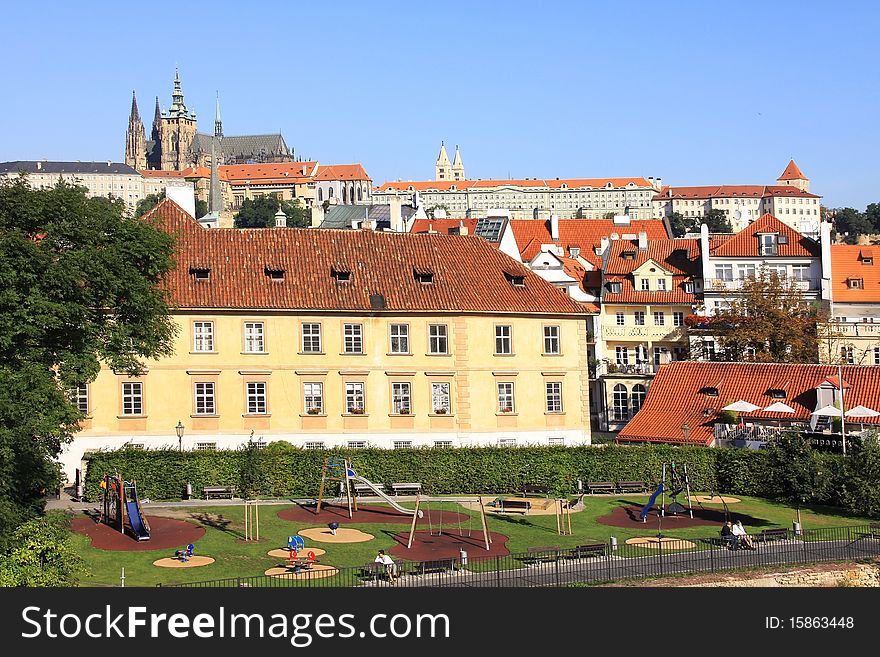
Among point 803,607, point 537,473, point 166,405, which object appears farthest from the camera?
point 166,405

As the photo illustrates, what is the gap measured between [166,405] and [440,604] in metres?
31.5

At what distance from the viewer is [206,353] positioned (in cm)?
5806

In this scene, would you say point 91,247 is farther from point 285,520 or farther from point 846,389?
point 846,389

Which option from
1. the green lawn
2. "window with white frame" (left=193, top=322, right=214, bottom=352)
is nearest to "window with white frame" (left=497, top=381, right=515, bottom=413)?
the green lawn

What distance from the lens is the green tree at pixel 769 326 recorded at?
72.8m

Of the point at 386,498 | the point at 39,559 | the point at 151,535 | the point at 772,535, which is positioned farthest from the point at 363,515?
the point at 39,559

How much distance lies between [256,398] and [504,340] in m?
13.1

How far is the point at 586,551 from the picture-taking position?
39844 mm

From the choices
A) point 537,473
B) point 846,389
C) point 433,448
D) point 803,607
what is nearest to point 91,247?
point 433,448

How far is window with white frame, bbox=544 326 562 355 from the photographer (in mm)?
62188

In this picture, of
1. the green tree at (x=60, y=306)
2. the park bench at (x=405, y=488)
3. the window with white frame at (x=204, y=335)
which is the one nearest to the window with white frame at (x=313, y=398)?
the window with white frame at (x=204, y=335)

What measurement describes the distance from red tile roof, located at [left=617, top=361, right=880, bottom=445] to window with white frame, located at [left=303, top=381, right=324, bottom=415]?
49.6 feet

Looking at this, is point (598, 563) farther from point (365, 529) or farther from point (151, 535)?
point (151, 535)

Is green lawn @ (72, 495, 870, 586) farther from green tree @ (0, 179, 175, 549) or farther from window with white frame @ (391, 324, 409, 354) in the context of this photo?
window with white frame @ (391, 324, 409, 354)
